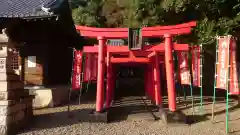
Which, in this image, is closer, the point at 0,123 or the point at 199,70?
the point at 0,123

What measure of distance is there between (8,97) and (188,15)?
10.4 metres

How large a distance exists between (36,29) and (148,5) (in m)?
5.45

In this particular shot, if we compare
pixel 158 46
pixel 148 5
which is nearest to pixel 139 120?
pixel 158 46

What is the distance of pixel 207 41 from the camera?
11.1 m

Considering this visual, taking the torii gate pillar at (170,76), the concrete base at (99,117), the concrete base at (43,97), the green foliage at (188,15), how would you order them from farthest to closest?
the concrete base at (43,97)
the green foliage at (188,15)
the torii gate pillar at (170,76)
the concrete base at (99,117)

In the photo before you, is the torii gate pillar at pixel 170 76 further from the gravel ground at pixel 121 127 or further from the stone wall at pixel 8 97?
the stone wall at pixel 8 97

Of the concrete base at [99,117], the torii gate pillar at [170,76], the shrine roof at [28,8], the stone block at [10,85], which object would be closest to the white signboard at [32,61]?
the shrine roof at [28,8]

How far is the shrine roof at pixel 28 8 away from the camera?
386 inches

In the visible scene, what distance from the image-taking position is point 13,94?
759cm

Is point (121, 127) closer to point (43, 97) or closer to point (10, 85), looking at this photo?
point (10, 85)

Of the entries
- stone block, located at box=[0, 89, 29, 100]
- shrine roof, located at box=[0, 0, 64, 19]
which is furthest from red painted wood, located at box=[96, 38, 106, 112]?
stone block, located at box=[0, 89, 29, 100]

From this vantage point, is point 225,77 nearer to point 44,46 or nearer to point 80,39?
point 44,46

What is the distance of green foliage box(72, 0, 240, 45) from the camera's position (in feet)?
33.0

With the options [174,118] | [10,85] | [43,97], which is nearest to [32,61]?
[43,97]
